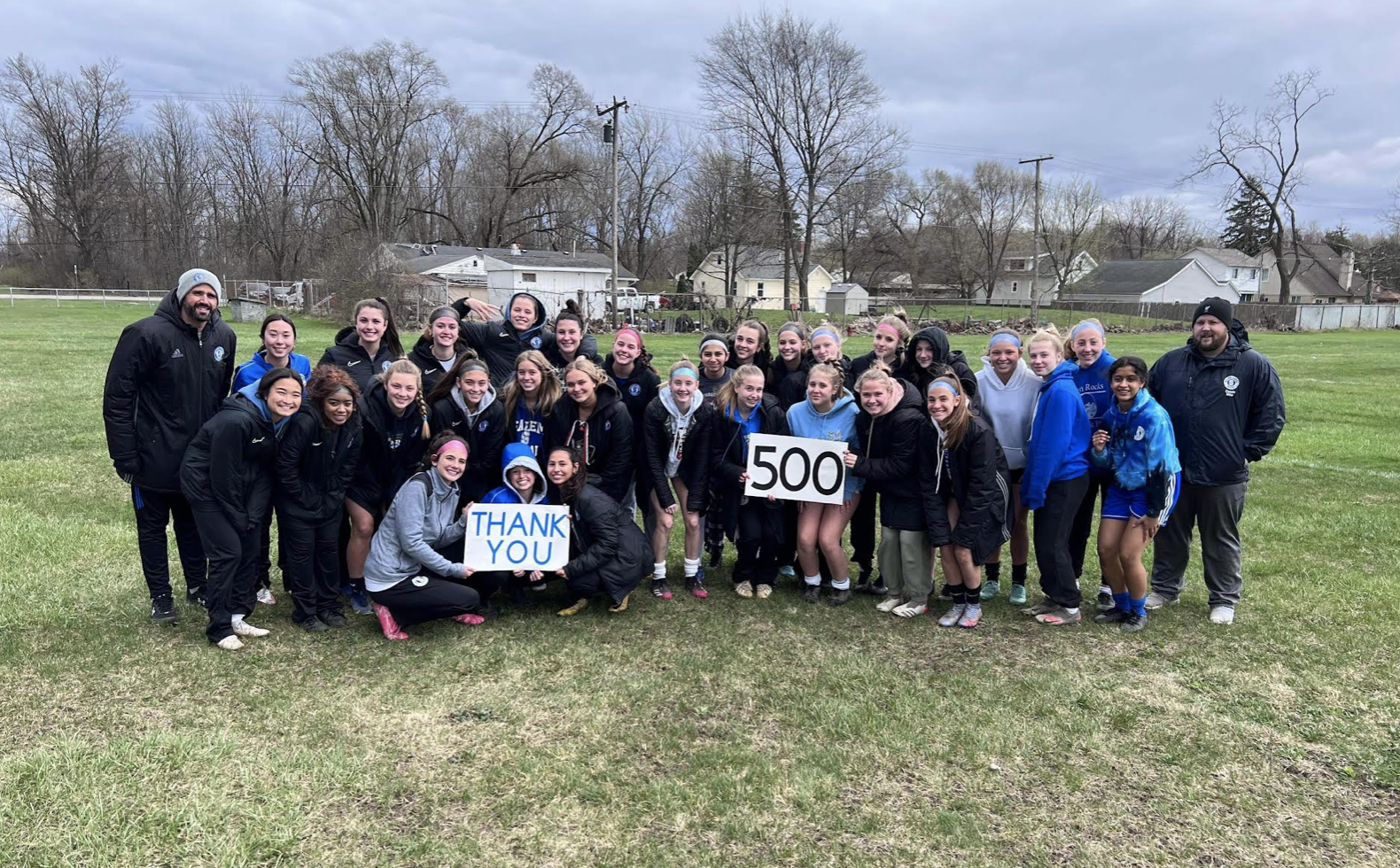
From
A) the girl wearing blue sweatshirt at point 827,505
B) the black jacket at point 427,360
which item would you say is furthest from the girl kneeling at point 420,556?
the girl wearing blue sweatshirt at point 827,505

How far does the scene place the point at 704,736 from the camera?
4031 mm

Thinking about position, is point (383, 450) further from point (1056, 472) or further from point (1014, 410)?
point (1056, 472)

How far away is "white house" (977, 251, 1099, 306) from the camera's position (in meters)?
71.6

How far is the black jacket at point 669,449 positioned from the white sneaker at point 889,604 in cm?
147

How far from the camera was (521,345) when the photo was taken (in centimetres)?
648

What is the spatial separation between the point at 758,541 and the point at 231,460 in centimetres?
350

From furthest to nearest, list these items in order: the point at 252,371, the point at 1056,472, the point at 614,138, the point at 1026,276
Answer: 1. the point at 1026,276
2. the point at 614,138
3. the point at 252,371
4. the point at 1056,472

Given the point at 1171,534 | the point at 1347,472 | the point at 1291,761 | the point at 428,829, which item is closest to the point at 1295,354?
the point at 1347,472

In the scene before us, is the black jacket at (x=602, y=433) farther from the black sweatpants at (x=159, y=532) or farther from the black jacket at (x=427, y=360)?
the black sweatpants at (x=159, y=532)

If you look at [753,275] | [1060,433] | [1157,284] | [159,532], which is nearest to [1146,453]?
[1060,433]

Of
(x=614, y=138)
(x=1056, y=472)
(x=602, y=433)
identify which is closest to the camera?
(x=1056, y=472)

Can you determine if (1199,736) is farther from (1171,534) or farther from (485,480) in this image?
(485,480)

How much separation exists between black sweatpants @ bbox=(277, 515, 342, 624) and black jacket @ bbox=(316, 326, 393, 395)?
39.8 inches

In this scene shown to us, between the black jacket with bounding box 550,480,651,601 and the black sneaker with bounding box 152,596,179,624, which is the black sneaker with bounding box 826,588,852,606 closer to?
the black jacket with bounding box 550,480,651,601
